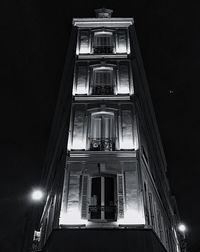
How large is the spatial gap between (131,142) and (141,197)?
9.26 ft

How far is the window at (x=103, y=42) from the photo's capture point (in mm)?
19564

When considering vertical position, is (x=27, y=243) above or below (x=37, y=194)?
below

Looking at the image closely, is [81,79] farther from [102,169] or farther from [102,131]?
[102,169]

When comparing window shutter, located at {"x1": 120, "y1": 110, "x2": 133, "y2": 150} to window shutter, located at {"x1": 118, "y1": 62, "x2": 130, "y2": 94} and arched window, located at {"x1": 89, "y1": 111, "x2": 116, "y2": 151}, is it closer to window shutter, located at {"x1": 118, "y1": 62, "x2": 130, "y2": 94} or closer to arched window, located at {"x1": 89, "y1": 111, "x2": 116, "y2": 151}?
arched window, located at {"x1": 89, "y1": 111, "x2": 116, "y2": 151}

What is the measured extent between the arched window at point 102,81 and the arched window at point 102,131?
1.64m

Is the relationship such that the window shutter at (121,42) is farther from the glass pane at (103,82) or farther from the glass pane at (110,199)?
the glass pane at (110,199)

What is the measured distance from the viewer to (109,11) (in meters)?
24.5

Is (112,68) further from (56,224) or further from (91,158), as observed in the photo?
(56,224)

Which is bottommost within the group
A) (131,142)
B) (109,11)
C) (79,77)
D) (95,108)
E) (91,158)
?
(91,158)

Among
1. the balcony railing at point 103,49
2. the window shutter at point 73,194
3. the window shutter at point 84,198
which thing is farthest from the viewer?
the balcony railing at point 103,49

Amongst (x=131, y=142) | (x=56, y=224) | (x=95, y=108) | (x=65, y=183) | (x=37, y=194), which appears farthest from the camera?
(x=37, y=194)

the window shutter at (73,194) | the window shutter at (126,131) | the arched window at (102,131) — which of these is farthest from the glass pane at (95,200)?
the window shutter at (126,131)

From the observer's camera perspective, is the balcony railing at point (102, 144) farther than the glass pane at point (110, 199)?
Yes

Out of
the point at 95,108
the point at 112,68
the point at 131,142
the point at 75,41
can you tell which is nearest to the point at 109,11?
the point at 75,41
